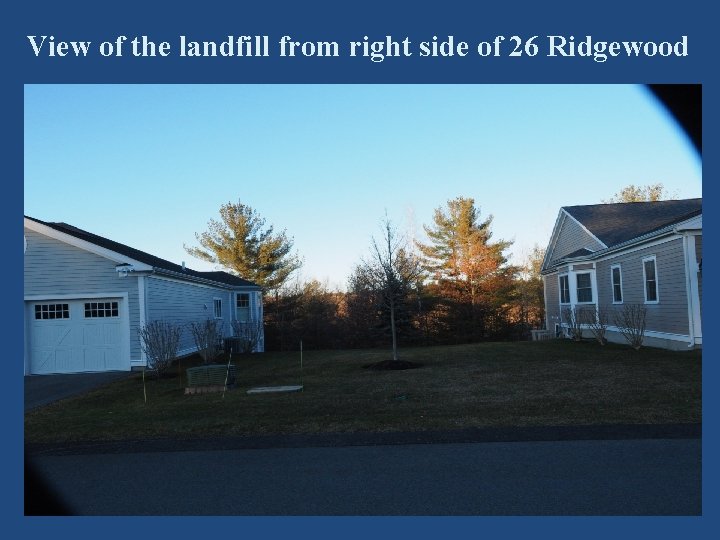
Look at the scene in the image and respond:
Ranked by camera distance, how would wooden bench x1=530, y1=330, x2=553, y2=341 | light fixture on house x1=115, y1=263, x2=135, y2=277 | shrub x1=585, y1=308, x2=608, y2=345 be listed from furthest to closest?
wooden bench x1=530, y1=330, x2=553, y2=341
shrub x1=585, y1=308, x2=608, y2=345
light fixture on house x1=115, y1=263, x2=135, y2=277

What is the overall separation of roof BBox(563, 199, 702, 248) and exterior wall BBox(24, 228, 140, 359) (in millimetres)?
15473

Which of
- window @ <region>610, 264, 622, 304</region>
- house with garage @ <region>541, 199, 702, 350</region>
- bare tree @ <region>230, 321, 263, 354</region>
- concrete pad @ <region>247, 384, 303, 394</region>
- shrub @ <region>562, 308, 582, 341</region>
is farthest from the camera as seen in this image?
bare tree @ <region>230, 321, 263, 354</region>

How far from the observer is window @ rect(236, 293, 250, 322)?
31172mm

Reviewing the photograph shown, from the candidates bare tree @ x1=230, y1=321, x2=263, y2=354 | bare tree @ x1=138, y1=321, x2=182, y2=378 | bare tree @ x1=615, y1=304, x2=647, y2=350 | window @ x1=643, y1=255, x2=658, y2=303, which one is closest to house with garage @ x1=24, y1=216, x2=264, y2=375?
bare tree @ x1=138, y1=321, x2=182, y2=378

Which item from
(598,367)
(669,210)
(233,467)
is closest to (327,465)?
(233,467)

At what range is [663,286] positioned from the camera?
17.2 meters

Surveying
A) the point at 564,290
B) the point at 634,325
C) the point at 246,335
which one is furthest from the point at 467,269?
the point at 634,325

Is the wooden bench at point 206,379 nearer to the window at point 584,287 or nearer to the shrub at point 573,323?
the shrub at point 573,323

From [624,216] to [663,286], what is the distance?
24.8 feet

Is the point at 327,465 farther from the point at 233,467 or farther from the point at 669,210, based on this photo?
the point at 669,210

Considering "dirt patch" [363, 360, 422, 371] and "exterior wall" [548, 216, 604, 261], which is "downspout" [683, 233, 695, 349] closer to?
"exterior wall" [548, 216, 604, 261]

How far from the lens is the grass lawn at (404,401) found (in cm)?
842

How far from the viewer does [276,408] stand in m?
9.91
